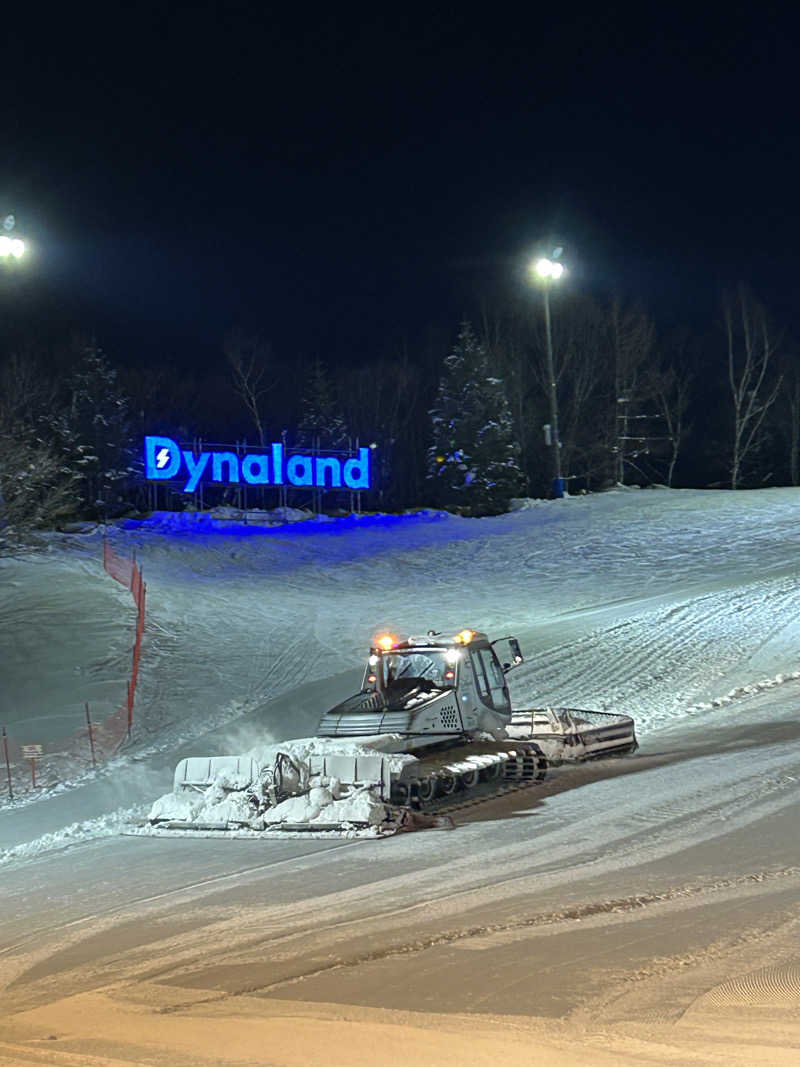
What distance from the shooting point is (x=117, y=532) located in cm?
5069

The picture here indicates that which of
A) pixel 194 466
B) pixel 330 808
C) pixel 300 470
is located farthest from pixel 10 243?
pixel 300 470

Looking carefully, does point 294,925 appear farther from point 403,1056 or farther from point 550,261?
point 550,261

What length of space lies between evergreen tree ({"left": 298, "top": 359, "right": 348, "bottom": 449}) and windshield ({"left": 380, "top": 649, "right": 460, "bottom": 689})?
2246 inches

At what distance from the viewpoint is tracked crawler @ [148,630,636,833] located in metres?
14.0

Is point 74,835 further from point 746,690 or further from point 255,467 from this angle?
point 255,467

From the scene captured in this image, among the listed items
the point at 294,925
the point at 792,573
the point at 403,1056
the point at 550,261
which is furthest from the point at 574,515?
the point at 403,1056

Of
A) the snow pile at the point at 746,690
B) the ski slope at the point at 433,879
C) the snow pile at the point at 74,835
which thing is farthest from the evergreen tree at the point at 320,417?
the snow pile at the point at 74,835

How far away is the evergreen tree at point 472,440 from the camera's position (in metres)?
60.5

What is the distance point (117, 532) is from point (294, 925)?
42532 millimetres

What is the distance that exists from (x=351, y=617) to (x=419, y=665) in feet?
56.8

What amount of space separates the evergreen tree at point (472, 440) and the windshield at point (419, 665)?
140ft

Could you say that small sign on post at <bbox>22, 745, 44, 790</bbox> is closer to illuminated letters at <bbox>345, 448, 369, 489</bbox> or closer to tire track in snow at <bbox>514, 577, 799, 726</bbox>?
tire track in snow at <bbox>514, 577, 799, 726</bbox>

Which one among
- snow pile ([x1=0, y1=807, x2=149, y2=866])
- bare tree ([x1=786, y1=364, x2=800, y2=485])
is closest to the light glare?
bare tree ([x1=786, y1=364, x2=800, y2=485])

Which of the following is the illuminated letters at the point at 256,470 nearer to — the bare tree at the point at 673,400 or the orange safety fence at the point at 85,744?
the bare tree at the point at 673,400
